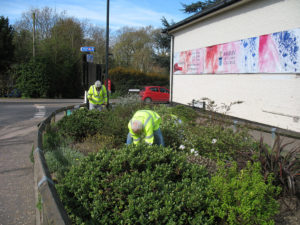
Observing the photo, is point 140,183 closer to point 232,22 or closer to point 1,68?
point 232,22

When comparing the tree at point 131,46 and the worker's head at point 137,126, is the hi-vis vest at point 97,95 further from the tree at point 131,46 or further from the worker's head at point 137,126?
the tree at point 131,46

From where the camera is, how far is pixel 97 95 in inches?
382

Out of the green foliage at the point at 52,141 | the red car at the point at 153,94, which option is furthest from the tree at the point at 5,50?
the green foliage at the point at 52,141

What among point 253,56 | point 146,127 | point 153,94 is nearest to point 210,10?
point 253,56

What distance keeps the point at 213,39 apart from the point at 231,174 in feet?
36.8

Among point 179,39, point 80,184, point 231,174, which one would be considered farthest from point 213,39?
point 80,184

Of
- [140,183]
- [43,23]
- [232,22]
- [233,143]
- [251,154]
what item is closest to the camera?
[140,183]

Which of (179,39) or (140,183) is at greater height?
(179,39)

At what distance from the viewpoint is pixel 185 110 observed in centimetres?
756

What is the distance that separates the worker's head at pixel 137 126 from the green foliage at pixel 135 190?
1007 mm

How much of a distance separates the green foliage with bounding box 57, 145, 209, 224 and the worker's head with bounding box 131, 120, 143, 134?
1007 mm

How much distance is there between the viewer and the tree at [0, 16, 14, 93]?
25078mm

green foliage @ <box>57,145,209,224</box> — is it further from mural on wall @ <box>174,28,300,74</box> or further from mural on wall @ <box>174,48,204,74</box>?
mural on wall @ <box>174,48,204,74</box>

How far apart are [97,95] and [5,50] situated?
20123 millimetres
